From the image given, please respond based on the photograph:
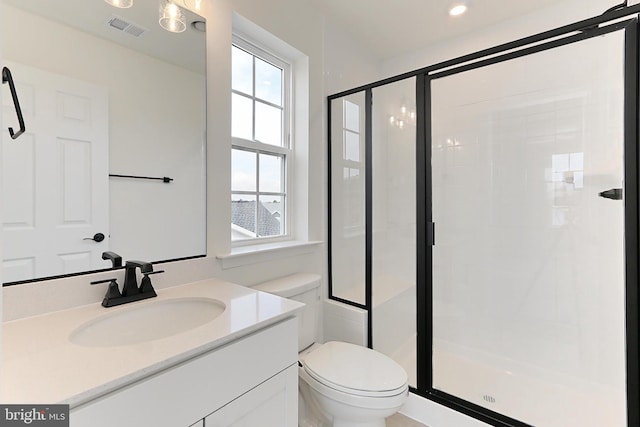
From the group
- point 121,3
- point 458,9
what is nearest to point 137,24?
point 121,3

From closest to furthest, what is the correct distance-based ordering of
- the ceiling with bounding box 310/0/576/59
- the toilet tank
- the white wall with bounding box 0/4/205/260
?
the white wall with bounding box 0/4/205/260
the toilet tank
the ceiling with bounding box 310/0/576/59

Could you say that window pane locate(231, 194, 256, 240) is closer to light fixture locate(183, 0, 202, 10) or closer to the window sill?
the window sill

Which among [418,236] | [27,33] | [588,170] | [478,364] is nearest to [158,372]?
[27,33]

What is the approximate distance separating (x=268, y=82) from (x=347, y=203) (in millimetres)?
952

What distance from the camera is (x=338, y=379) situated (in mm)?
1386

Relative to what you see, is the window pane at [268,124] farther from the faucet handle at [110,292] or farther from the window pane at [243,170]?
the faucet handle at [110,292]

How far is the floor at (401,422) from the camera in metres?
1.68

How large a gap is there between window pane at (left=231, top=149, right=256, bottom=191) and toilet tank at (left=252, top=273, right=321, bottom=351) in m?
0.56

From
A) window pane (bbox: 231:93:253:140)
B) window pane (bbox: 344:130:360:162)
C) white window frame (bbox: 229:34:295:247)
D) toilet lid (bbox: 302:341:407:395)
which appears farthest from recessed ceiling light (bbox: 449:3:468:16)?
toilet lid (bbox: 302:341:407:395)

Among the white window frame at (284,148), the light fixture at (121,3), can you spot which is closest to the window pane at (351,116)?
the white window frame at (284,148)

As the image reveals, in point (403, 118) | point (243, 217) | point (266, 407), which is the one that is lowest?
point (266, 407)

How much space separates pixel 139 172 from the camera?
50.1 inches

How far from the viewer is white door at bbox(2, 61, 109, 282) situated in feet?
3.18

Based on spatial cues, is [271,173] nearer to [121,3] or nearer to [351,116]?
[351,116]
